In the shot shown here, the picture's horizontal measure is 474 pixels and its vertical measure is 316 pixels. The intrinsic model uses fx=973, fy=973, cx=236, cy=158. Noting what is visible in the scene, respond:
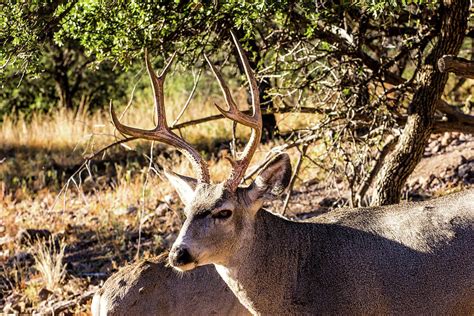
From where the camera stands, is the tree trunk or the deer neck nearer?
the deer neck

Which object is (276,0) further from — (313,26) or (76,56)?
(76,56)

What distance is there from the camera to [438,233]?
6301mm

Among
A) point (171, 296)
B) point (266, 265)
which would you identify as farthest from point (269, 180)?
point (171, 296)

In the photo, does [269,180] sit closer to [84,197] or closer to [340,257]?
[340,257]

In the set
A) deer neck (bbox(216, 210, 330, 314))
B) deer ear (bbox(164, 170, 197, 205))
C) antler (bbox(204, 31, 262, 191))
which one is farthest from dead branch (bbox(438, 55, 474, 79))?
deer ear (bbox(164, 170, 197, 205))

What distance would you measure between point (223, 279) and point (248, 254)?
44cm

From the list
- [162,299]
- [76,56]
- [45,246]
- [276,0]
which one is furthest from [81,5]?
[76,56]

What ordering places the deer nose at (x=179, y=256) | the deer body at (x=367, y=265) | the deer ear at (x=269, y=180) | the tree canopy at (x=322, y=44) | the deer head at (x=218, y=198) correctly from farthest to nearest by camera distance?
1. the tree canopy at (x=322, y=44)
2. the deer ear at (x=269, y=180)
3. the deer body at (x=367, y=265)
4. the deer head at (x=218, y=198)
5. the deer nose at (x=179, y=256)

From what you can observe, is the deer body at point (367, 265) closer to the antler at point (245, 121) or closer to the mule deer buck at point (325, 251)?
the mule deer buck at point (325, 251)

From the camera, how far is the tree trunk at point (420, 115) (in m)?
8.30

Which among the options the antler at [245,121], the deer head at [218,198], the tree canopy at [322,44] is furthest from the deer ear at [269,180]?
the tree canopy at [322,44]

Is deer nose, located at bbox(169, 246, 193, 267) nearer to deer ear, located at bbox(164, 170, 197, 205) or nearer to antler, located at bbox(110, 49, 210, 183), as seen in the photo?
deer ear, located at bbox(164, 170, 197, 205)

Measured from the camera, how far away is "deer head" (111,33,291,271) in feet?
19.4

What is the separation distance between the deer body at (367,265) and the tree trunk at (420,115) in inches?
78.5
